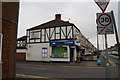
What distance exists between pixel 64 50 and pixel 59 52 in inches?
39.6

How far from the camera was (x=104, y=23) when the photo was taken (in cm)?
419

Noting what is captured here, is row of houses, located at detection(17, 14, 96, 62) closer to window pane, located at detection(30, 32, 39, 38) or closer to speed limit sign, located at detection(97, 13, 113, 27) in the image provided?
window pane, located at detection(30, 32, 39, 38)

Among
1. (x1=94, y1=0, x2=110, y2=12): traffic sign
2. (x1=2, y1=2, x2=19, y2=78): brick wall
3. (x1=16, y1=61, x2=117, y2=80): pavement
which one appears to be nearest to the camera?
(x1=94, y1=0, x2=110, y2=12): traffic sign

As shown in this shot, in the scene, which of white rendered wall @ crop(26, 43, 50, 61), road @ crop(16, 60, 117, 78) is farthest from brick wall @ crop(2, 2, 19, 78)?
white rendered wall @ crop(26, 43, 50, 61)

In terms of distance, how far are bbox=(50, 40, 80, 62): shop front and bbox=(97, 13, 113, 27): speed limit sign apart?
16.3m

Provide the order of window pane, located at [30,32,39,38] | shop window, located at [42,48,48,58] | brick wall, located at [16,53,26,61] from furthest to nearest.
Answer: brick wall, located at [16,53,26,61] < window pane, located at [30,32,39,38] < shop window, located at [42,48,48,58]

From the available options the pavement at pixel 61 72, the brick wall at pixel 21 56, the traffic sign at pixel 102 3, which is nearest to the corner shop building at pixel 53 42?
the brick wall at pixel 21 56

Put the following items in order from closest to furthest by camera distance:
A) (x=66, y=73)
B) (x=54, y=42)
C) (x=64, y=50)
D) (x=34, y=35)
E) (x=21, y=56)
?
(x=66, y=73) < (x=64, y=50) < (x=54, y=42) < (x=34, y=35) < (x=21, y=56)

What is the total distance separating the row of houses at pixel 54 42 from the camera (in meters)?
21.3

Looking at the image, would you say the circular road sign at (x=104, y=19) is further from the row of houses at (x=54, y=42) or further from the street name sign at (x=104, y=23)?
the row of houses at (x=54, y=42)

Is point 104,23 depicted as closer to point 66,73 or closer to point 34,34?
point 66,73

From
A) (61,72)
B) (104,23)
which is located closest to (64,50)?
(61,72)

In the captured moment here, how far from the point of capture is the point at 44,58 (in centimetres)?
2286

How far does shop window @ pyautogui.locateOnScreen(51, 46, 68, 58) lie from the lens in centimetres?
2135
